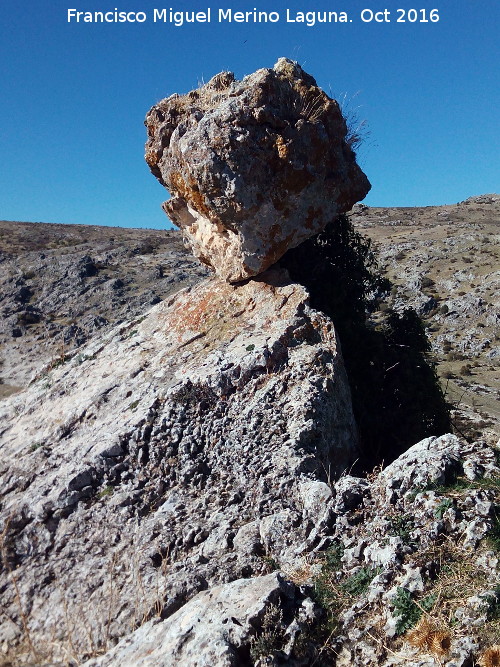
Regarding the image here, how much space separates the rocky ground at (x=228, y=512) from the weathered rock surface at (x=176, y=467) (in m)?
0.02

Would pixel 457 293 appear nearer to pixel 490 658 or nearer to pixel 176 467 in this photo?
pixel 176 467

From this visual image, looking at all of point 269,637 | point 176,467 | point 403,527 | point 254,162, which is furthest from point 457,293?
point 269,637

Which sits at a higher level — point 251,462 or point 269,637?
point 251,462

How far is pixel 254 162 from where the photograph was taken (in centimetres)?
848

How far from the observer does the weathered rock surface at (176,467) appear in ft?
20.2

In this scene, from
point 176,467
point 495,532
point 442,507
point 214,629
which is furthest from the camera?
point 176,467

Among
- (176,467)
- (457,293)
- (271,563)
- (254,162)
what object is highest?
(254,162)

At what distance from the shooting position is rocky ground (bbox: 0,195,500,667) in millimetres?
4465

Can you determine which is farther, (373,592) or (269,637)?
(373,592)

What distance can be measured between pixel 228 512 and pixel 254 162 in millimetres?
4883

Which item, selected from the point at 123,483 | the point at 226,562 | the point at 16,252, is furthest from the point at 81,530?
the point at 16,252

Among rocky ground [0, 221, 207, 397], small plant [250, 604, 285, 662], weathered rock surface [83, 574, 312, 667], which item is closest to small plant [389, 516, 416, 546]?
weathered rock surface [83, 574, 312, 667]

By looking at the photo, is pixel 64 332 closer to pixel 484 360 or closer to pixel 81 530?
pixel 484 360

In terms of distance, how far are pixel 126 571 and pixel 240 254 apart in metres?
4.90
